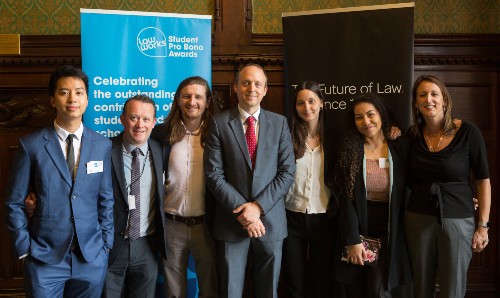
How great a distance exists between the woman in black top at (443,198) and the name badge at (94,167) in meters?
1.67

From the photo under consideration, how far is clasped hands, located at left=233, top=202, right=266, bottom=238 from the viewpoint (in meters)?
2.15

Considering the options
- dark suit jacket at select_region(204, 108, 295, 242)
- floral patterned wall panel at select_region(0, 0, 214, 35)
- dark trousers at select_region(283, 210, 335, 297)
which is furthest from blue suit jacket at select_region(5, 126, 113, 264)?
floral patterned wall panel at select_region(0, 0, 214, 35)

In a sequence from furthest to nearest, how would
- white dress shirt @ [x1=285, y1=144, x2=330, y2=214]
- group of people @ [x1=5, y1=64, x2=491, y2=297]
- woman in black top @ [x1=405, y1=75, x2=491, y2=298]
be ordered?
1. white dress shirt @ [x1=285, y1=144, x2=330, y2=214]
2. woman in black top @ [x1=405, y1=75, x2=491, y2=298]
3. group of people @ [x1=5, y1=64, x2=491, y2=297]

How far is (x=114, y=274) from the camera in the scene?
2.26 m

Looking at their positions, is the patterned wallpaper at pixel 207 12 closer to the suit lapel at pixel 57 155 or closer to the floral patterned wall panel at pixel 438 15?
the floral patterned wall panel at pixel 438 15

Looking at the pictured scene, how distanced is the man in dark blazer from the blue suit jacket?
261 millimetres

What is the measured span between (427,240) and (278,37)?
200 centimetres

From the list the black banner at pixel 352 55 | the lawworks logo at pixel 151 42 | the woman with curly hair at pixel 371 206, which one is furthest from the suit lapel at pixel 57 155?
the black banner at pixel 352 55

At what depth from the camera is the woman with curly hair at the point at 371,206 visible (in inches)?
91.5

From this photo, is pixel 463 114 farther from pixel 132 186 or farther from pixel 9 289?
pixel 9 289

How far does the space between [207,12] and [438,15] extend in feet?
6.43

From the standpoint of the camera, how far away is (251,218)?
2.15m

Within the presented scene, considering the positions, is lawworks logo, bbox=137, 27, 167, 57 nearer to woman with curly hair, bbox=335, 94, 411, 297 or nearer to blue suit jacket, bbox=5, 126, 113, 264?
blue suit jacket, bbox=5, 126, 113, 264

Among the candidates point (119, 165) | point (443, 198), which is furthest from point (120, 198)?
point (443, 198)
